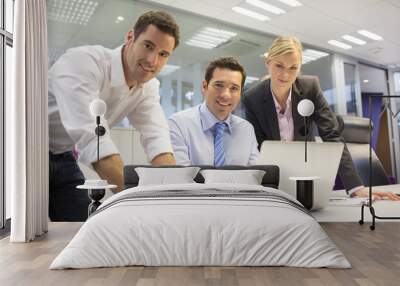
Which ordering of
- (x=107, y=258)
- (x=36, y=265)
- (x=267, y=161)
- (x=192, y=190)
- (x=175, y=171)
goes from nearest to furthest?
(x=107, y=258)
(x=36, y=265)
(x=192, y=190)
(x=175, y=171)
(x=267, y=161)

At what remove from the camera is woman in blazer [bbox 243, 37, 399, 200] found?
4.92m

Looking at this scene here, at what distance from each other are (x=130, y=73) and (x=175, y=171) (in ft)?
3.95

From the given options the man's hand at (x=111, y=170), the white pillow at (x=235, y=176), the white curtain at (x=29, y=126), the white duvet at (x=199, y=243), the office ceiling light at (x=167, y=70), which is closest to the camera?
the white duvet at (x=199, y=243)

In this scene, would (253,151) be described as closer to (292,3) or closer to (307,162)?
(307,162)

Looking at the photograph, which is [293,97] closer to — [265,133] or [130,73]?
[265,133]

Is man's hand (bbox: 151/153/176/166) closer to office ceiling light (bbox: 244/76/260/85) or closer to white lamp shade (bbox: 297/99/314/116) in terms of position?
office ceiling light (bbox: 244/76/260/85)

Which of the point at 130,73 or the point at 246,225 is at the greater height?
the point at 130,73

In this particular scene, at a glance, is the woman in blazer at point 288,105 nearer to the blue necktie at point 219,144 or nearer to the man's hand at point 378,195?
the man's hand at point 378,195

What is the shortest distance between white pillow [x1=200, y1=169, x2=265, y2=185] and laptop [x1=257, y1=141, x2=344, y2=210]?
375 millimetres

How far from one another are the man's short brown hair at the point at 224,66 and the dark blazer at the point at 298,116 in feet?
0.86

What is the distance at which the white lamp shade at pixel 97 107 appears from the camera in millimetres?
4598

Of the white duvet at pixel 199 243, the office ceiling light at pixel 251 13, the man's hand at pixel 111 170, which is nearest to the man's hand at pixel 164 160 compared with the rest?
the man's hand at pixel 111 170

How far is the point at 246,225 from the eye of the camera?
284 centimetres

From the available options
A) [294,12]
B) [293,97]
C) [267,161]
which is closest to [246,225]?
[267,161]
